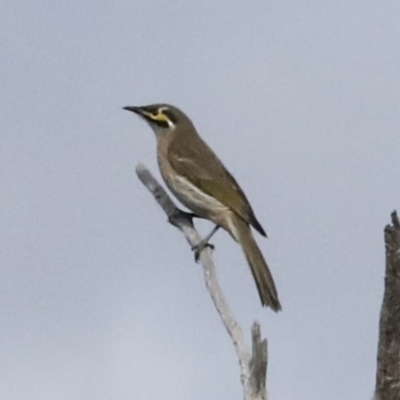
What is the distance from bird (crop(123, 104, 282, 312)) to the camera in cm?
1289

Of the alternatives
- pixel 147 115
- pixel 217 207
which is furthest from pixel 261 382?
pixel 147 115

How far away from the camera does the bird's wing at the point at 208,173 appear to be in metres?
13.2

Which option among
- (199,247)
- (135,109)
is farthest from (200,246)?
(135,109)

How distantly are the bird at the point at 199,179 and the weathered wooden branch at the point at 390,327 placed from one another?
4576 mm

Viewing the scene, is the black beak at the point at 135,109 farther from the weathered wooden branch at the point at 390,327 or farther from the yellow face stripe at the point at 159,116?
the weathered wooden branch at the point at 390,327

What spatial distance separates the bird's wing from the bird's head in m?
0.24

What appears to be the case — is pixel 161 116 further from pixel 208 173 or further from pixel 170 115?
pixel 208 173

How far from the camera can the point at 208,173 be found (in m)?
13.8

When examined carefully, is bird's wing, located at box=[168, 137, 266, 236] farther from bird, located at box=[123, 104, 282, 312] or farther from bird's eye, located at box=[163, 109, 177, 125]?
bird's eye, located at box=[163, 109, 177, 125]

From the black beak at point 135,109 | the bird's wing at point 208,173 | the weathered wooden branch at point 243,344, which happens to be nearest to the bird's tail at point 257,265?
the bird's wing at point 208,173

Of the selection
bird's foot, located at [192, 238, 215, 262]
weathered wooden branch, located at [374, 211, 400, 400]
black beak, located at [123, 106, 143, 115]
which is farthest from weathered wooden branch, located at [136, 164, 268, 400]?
black beak, located at [123, 106, 143, 115]

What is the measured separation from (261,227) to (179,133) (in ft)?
6.47

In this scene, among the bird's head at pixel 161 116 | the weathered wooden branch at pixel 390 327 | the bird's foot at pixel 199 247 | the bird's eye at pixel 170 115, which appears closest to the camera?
the weathered wooden branch at pixel 390 327

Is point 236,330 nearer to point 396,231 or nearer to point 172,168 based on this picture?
point 396,231
